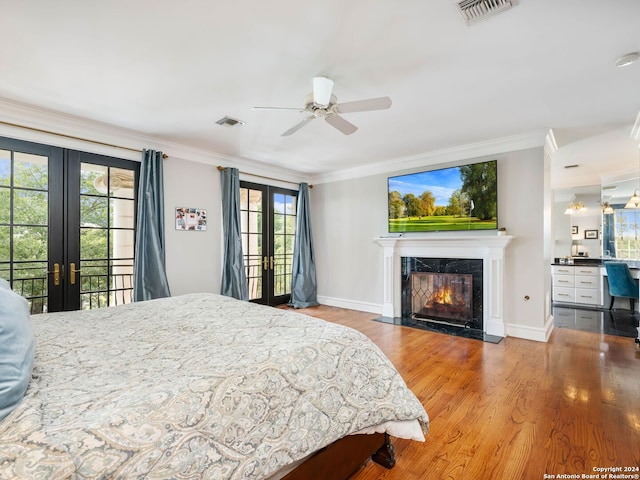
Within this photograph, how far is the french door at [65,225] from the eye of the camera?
2990 mm

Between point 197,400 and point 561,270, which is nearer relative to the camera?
point 197,400

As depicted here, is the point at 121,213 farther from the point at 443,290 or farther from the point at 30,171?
the point at 443,290

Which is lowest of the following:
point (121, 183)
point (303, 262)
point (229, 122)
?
point (303, 262)

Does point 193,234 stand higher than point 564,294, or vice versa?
point 193,234

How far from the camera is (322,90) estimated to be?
91.4 inches

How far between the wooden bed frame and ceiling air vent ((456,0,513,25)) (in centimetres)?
Result: 239

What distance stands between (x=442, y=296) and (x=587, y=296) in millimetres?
3261

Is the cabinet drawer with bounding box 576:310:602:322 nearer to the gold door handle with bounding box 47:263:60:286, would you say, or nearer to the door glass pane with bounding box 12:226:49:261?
the gold door handle with bounding box 47:263:60:286

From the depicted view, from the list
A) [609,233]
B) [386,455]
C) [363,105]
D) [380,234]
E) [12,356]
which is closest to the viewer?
[12,356]

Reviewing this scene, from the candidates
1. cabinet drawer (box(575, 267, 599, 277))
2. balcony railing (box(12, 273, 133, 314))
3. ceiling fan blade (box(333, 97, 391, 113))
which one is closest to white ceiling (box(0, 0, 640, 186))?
ceiling fan blade (box(333, 97, 391, 113))

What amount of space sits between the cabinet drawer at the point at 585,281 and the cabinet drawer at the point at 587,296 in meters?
0.07

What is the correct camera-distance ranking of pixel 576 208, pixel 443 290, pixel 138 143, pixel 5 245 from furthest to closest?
1. pixel 576 208
2. pixel 443 290
3. pixel 138 143
4. pixel 5 245

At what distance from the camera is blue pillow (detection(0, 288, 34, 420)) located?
88cm

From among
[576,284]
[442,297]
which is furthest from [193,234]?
[576,284]
